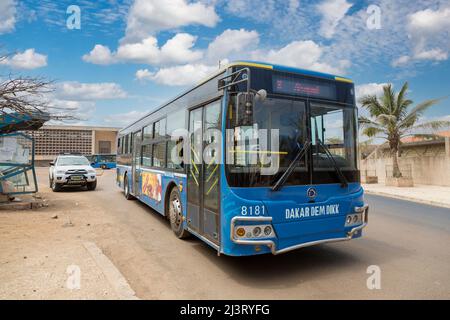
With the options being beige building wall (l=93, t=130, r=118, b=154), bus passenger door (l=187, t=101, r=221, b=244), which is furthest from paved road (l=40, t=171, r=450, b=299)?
beige building wall (l=93, t=130, r=118, b=154)

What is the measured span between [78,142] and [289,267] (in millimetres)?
54203

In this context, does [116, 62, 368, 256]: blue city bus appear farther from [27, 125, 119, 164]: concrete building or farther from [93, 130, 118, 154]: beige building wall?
[93, 130, 118, 154]: beige building wall

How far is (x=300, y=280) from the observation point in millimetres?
4352

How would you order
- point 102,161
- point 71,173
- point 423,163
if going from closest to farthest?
point 71,173 → point 423,163 → point 102,161

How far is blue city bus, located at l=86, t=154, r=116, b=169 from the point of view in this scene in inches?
1644

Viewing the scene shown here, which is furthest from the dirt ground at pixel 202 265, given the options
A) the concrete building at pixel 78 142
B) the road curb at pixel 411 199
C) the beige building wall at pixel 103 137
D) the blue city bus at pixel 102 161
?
the beige building wall at pixel 103 137

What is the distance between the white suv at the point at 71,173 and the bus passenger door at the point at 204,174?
36.2 ft

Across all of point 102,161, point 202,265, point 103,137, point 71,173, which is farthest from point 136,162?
point 103,137

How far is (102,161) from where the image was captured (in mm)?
42156

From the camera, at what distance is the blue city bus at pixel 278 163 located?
4.25 meters

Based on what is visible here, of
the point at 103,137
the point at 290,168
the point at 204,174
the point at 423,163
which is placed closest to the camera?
the point at 290,168

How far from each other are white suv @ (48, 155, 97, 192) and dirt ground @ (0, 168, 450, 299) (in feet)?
22.5

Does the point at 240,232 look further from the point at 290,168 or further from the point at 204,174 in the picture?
the point at 204,174

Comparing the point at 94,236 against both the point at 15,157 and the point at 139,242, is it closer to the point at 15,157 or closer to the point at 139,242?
the point at 139,242
